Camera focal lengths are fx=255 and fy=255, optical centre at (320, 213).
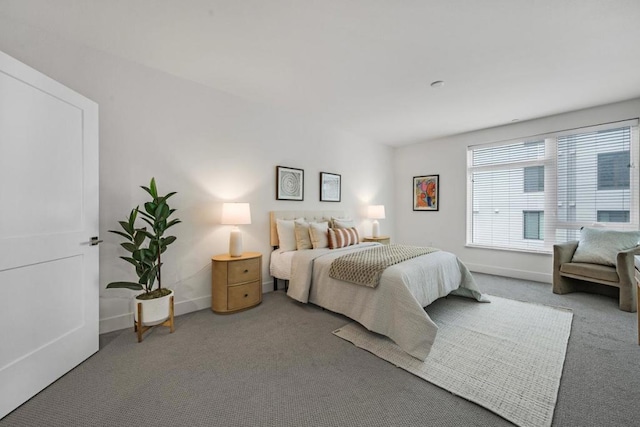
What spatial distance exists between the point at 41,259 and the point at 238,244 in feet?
5.20

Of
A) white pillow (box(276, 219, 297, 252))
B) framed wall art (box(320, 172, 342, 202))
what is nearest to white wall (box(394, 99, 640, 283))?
framed wall art (box(320, 172, 342, 202))

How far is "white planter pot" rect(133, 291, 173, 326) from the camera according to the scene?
227 cm

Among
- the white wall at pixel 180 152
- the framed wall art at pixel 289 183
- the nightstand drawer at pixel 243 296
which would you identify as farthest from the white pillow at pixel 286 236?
the nightstand drawer at pixel 243 296

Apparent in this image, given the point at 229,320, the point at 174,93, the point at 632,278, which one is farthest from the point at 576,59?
the point at 229,320

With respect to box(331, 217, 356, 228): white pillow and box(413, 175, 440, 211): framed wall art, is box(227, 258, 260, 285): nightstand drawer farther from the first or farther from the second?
box(413, 175, 440, 211): framed wall art

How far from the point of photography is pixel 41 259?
1695 mm

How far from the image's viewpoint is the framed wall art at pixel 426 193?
5309 millimetres

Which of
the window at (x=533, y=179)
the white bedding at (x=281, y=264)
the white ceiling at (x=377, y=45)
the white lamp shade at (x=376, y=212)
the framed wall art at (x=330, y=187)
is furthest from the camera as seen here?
the white lamp shade at (x=376, y=212)

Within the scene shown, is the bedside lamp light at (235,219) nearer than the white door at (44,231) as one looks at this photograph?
No

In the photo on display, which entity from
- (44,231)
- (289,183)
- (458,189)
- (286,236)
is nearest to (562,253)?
(458,189)

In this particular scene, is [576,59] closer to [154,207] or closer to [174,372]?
[154,207]

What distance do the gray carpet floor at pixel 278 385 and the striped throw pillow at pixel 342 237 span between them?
129 centimetres

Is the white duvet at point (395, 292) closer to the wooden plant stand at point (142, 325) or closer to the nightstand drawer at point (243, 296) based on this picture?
the nightstand drawer at point (243, 296)

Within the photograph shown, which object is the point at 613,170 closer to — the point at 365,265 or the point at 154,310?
the point at 365,265
